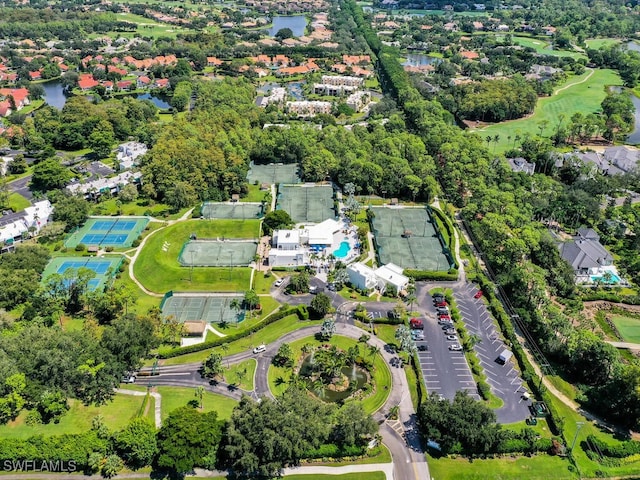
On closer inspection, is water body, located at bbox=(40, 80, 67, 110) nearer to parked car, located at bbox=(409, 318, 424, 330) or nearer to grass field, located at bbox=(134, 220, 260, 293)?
grass field, located at bbox=(134, 220, 260, 293)

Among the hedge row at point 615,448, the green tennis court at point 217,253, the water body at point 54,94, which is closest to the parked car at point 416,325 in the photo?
the hedge row at point 615,448

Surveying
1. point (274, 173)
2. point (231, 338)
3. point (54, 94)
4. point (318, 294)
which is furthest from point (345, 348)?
point (54, 94)

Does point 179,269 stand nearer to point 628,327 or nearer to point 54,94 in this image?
point 628,327

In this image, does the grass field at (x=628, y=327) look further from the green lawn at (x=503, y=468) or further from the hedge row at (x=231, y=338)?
the hedge row at (x=231, y=338)

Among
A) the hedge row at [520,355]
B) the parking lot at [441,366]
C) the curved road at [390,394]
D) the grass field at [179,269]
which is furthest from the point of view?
the grass field at [179,269]

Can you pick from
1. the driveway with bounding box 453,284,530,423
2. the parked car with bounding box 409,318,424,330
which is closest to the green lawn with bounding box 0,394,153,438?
the parked car with bounding box 409,318,424,330
